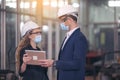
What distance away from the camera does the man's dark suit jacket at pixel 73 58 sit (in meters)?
3.37

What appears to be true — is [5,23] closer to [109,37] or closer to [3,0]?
[3,0]

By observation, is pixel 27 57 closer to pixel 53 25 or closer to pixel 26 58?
pixel 26 58

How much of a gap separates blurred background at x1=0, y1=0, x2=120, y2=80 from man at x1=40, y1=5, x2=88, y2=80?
117 inches

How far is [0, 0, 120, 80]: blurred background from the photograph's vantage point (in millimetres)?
6447

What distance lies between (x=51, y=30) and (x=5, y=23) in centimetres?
313

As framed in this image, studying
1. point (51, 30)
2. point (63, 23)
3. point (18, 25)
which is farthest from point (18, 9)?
point (63, 23)

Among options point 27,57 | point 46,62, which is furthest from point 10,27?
point 46,62

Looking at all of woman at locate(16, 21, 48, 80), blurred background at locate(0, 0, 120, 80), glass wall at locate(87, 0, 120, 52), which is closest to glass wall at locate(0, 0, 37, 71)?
blurred background at locate(0, 0, 120, 80)

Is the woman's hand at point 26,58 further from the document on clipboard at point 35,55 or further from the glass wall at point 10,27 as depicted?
the glass wall at point 10,27

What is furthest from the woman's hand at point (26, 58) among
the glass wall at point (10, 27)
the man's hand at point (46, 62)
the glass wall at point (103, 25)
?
the glass wall at point (103, 25)

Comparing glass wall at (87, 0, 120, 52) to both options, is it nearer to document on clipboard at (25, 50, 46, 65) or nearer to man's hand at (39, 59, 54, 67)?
document on clipboard at (25, 50, 46, 65)

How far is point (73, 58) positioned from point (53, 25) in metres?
6.14

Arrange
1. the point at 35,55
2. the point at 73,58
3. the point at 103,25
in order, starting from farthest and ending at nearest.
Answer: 1. the point at 103,25
2. the point at 35,55
3. the point at 73,58

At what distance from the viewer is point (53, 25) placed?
9.50 meters
